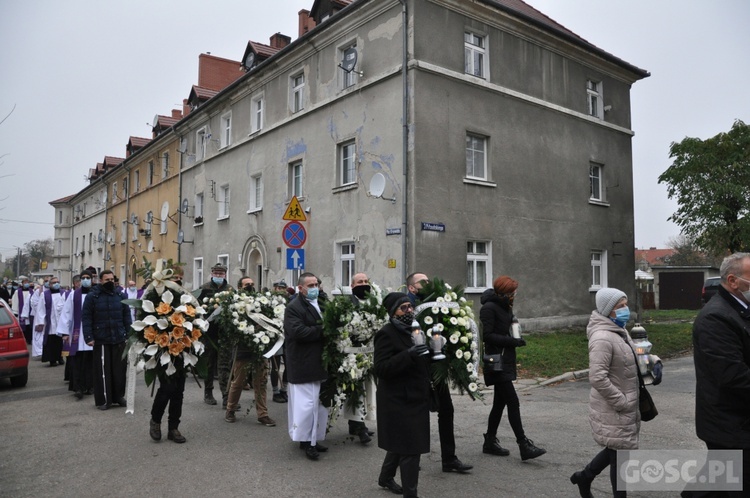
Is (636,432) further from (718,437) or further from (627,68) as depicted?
(627,68)

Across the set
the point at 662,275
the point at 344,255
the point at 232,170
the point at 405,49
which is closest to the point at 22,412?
the point at 344,255

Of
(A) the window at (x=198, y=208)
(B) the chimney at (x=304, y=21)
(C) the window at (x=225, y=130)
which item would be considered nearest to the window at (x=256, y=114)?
(C) the window at (x=225, y=130)

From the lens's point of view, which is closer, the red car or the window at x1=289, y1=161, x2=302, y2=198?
the red car

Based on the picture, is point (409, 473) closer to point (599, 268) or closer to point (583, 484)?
point (583, 484)

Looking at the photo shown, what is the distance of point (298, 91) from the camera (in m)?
21.2

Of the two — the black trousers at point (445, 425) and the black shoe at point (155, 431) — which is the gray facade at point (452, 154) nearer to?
the black shoe at point (155, 431)

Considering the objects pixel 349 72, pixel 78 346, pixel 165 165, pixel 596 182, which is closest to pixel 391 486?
pixel 78 346

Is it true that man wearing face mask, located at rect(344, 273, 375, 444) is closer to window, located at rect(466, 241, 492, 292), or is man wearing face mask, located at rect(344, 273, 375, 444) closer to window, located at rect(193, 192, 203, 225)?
window, located at rect(466, 241, 492, 292)

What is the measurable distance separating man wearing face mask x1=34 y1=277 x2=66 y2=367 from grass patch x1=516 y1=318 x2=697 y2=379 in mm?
10625

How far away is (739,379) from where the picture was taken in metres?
3.60

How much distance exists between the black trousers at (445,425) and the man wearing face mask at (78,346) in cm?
650

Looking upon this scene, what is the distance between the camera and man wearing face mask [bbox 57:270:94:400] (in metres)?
10.1

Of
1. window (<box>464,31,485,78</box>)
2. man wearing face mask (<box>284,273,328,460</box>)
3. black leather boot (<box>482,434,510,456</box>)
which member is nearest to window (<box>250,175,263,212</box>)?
window (<box>464,31,485,78</box>)

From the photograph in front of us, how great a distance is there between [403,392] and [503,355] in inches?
66.0
